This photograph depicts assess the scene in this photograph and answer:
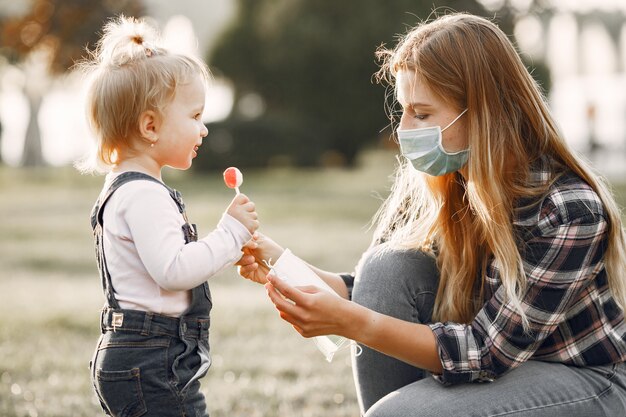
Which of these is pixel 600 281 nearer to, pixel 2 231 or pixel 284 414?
pixel 284 414

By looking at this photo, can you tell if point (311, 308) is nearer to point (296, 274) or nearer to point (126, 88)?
point (296, 274)

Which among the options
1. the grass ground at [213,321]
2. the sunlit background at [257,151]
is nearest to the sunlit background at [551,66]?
the sunlit background at [257,151]

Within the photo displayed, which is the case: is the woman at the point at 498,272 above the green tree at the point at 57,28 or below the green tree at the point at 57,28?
below

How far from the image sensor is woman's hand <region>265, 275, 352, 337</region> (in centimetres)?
238

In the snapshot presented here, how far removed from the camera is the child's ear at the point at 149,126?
2449 mm

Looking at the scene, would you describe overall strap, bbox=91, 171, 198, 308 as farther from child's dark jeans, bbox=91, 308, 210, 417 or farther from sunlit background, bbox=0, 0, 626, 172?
sunlit background, bbox=0, 0, 626, 172

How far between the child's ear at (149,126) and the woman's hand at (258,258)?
1.77 ft

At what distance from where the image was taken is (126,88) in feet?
8.01

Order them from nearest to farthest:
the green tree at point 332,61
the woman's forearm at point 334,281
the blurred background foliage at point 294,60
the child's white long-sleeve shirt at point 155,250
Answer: the child's white long-sleeve shirt at point 155,250
the woman's forearm at point 334,281
the blurred background foliage at point 294,60
the green tree at point 332,61

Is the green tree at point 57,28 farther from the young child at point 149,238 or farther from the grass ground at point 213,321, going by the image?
the young child at point 149,238

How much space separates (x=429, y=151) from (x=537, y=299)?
544 mm

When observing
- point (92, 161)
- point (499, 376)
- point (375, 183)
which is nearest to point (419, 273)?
point (499, 376)

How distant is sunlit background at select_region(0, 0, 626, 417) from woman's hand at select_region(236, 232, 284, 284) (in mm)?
528

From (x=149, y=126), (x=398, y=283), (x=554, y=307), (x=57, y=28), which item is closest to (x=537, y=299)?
(x=554, y=307)
